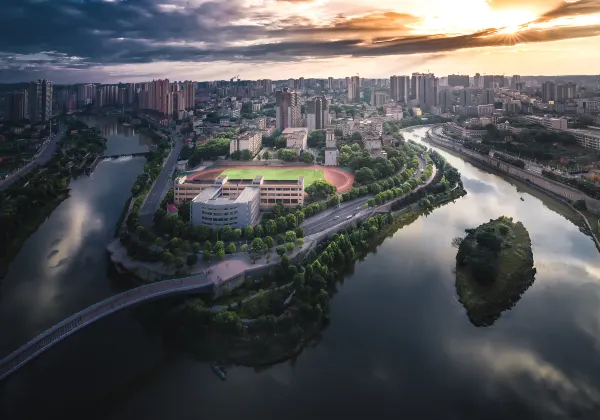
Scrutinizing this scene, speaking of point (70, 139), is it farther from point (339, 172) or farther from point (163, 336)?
point (163, 336)

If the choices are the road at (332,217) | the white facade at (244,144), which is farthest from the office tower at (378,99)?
the road at (332,217)

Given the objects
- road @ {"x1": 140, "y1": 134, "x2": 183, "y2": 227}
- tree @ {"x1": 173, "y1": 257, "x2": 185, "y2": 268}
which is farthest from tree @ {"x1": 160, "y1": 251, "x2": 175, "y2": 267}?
road @ {"x1": 140, "y1": 134, "x2": 183, "y2": 227}

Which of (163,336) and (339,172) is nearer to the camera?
(163,336)

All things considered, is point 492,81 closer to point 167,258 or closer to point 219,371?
point 167,258

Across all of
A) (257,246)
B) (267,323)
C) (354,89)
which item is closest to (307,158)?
(257,246)

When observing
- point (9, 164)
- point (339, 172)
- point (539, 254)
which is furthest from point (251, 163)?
point (539, 254)

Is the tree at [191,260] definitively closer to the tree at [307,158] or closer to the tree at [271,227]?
the tree at [271,227]

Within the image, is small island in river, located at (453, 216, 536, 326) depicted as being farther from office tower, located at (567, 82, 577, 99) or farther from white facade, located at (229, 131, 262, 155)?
office tower, located at (567, 82, 577, 99)
